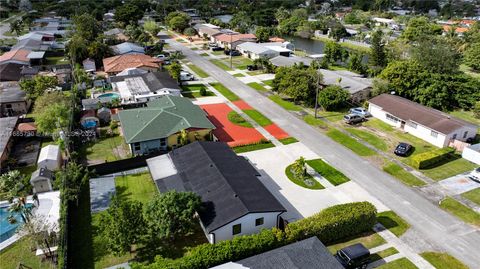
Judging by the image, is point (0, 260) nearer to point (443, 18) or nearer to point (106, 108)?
point (106, 108)

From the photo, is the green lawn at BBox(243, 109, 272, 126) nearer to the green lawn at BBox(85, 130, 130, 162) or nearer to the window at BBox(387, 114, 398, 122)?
the window at BBox(387, 114, 398, 122)

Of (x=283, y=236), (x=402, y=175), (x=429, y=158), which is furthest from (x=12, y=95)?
(x=429, y=158)

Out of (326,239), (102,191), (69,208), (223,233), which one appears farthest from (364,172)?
(69,208)

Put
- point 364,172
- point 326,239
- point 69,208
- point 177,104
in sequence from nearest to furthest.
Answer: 1. point 326,239
2. point 69,208
3. point 364,172
4. point 177,104

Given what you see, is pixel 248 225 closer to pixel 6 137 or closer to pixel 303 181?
pixel 303 181

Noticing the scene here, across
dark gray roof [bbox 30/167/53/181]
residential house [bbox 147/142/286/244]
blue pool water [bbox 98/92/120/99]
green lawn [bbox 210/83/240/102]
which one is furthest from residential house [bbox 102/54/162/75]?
dark gray roof [bbox 30/167/53/181]

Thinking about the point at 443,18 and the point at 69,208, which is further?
the point at 443,18
